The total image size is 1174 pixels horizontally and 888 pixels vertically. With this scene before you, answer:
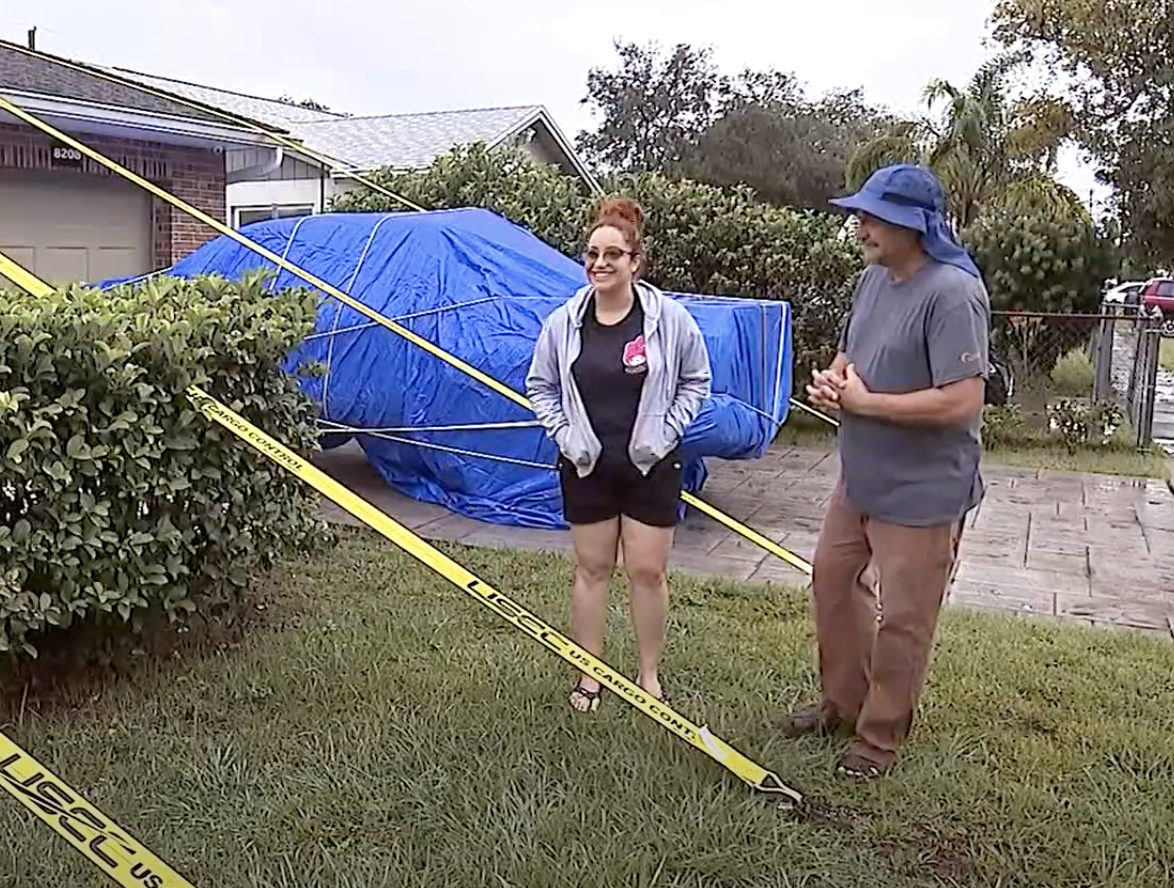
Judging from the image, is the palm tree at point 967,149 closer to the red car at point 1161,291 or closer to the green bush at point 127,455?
the red car at point 1161,291

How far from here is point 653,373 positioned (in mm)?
3621

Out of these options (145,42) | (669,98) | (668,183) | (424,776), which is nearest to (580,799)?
Result: (424,776)

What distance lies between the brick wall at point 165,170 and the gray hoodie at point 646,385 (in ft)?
24.4

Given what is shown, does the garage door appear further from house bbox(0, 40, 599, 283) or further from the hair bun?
the hair bun

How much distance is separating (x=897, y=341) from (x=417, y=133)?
20.6 meters

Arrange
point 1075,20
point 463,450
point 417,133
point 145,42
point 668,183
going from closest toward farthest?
point 463,450 → point 668,183 → point 1075,20 → point 417,133 → point 145,42

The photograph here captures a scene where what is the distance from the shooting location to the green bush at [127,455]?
3387mm

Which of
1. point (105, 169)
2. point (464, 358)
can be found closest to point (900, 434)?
point (464, 358)

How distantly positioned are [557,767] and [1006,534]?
4.40 metres

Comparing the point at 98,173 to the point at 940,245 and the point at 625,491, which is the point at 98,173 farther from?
the point at 940,245

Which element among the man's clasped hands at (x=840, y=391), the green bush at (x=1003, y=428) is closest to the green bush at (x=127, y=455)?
the man's clasped hands at (x=840, y=391)

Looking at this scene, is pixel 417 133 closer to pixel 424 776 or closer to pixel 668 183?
pixel 668 183

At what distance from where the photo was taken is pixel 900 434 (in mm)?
3186

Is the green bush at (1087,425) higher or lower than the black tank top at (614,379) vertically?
lower
